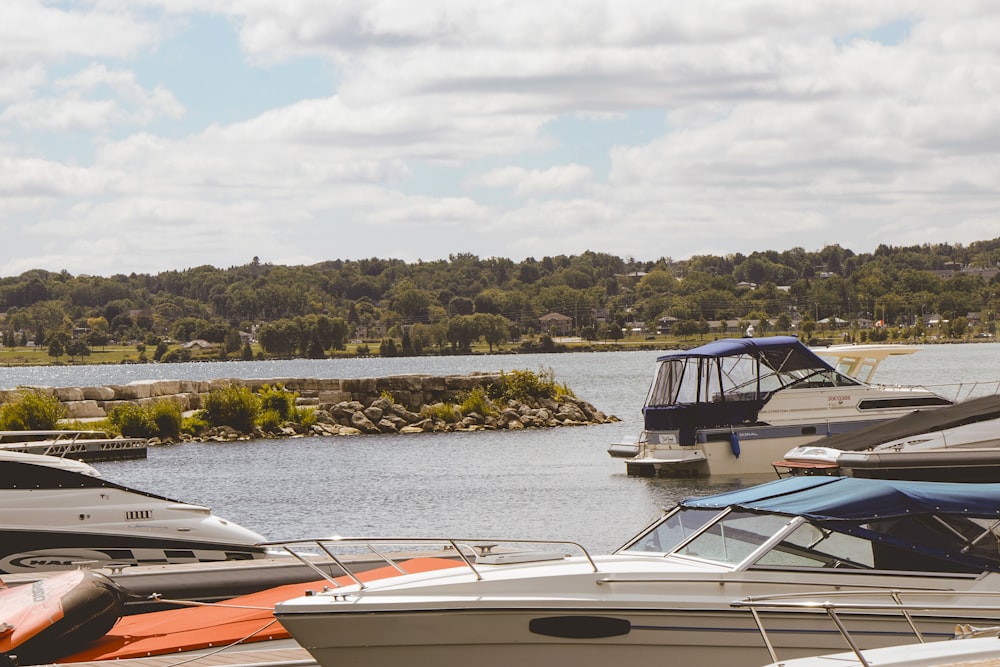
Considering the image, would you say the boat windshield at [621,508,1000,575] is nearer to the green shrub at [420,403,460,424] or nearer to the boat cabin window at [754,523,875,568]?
the boat cabin window at [754,523,875,568]

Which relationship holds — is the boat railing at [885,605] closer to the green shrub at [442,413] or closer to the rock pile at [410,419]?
the rock pile at [410,419]

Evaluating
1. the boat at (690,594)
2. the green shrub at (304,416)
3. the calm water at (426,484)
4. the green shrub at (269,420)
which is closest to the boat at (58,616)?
the boat at (690,594)

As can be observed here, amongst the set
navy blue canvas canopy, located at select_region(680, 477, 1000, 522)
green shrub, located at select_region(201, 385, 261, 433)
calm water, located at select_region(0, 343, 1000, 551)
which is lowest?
calm water, located at select_region(0, 343, 1000, 551)

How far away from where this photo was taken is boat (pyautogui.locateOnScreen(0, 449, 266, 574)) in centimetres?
1623

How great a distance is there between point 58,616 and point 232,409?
1435 inches

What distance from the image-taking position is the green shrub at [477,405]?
162 ft

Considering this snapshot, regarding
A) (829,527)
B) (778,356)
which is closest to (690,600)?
(829,527)

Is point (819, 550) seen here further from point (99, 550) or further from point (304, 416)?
point (304, 416)

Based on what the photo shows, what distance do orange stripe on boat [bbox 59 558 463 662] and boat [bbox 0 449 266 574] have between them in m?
3.63

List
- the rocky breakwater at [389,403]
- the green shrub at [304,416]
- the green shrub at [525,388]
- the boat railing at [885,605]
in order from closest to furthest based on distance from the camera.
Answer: the boat railing at [885,605] < the rocky breakwater at [389,403] < the green shrub at [304,416] < the green shrub at [525,388]

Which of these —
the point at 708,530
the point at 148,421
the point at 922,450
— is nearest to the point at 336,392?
the point at 148,421

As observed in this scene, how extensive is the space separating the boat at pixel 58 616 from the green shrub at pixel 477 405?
3728 cm

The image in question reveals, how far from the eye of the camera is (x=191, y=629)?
11992mm

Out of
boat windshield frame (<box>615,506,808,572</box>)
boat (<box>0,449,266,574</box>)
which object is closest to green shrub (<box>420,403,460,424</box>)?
boat (<box>0,449,266,574</box>)
